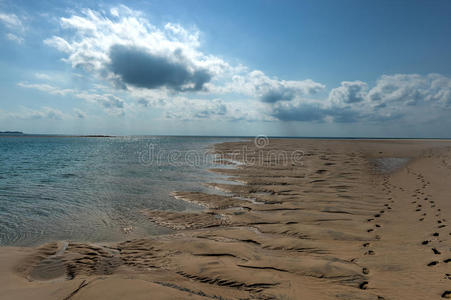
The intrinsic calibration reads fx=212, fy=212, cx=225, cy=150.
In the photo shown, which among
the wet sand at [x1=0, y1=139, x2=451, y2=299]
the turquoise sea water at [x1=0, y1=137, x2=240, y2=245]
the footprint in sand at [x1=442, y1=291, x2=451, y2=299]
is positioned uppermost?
the footprint in sand at [x1=442, y1=291, x2=451, y2=299]

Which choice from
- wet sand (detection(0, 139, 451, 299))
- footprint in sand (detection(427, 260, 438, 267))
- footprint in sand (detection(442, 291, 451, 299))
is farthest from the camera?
footprint in sand (detection(427, 260, 438, 267))

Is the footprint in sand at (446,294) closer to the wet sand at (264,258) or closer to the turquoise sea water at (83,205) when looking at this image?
the wet sand at (264,258)

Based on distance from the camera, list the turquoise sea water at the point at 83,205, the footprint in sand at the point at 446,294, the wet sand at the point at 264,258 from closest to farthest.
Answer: the footprint in sand at the point at 446,294, the wet sand at the point at 264,258, the turquoise sea water at the point at 83,205

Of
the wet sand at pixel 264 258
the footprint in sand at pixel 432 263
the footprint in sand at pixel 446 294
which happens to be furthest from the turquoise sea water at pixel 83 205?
the footprint in sand at pixel 432 263

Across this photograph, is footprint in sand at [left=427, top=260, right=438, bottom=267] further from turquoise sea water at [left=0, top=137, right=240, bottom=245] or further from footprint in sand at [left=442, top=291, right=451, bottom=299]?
turquoise sea water at [left=0, top=137, right=240, bottom=245]

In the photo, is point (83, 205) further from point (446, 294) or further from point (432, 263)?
point (432, 263)

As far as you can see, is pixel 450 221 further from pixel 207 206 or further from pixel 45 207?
pixel 45 207

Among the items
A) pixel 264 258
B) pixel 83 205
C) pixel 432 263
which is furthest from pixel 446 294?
pixel 83 205

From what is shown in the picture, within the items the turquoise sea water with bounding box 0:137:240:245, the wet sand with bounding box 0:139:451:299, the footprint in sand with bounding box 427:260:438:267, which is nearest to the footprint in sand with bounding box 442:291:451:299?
the wet sand with bounding box 0:139:451:299

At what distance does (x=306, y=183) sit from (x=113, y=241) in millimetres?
9760

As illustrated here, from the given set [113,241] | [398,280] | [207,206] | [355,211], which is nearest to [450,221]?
[355,211]

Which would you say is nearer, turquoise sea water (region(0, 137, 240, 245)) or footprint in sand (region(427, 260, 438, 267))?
footprint in sand (region(427, 260, 438, 267))

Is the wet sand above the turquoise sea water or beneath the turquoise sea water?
above

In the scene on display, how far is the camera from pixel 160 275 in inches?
151
